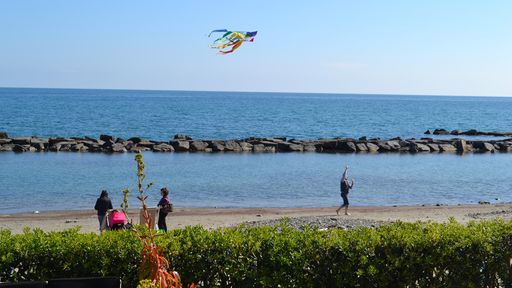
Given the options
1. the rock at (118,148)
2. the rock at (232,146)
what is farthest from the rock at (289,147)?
the rock at (118,148)

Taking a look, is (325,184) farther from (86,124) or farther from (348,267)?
(86,124)

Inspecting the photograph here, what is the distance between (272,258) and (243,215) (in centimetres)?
1485

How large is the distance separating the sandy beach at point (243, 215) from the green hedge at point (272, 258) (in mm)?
11010

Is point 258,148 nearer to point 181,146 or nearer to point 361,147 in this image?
point 181,146

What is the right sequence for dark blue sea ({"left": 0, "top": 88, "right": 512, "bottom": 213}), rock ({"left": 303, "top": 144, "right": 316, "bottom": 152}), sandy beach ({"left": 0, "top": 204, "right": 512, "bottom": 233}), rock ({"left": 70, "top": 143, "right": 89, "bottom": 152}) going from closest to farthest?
sandy beach ({"left": 0, "top": 204, "right": 512, "bottom": 233}) → dark blue sea ({"left": 0, "top": 88, "right": 512, "bottom": 213}) → rock ({"left": 70, "top": 143, "right": 89, "bottom": 152}) → rock ({"left": 303, "top": 144, "right": 316, "bottom": 152})

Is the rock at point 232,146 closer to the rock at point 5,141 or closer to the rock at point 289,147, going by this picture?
the rock at point 289,147

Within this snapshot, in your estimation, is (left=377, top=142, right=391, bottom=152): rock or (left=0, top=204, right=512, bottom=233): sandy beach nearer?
(left=0, top=204, right=512, bottom=233): sandy beach

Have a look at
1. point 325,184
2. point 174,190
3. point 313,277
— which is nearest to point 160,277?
point 313,277

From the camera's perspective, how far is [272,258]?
872 centimetres

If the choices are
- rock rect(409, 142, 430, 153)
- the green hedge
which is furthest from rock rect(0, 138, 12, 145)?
the green hedge

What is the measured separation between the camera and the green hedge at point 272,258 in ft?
28.5

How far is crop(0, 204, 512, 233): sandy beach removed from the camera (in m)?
21.0

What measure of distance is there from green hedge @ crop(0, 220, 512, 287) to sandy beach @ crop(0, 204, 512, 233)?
11.0m

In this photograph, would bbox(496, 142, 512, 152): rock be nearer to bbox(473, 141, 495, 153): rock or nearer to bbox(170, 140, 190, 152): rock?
bbox(473, 141, 495, 153): rock
